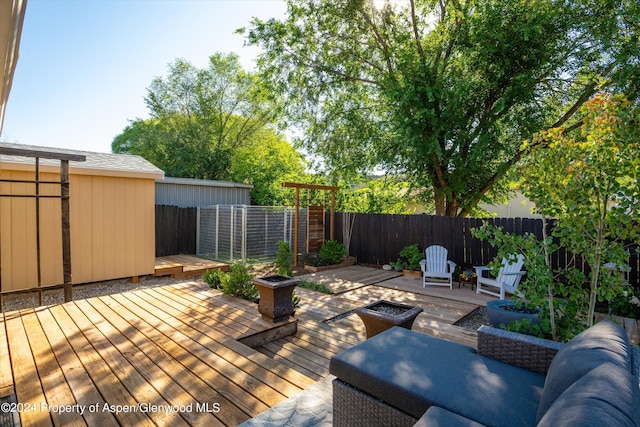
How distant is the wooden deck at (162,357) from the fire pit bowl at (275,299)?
0.55 ft

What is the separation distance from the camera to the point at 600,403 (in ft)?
2.80

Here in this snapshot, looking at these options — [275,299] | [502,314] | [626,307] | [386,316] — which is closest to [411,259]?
[626,307]

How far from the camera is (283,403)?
212cm

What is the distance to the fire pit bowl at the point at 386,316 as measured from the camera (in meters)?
2.65

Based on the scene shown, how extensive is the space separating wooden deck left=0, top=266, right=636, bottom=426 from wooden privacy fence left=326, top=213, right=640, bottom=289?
2.73 meters

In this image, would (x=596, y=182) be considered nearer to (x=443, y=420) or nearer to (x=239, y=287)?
(x=443, y=420)

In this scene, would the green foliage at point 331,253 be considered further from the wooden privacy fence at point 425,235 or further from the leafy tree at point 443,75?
the leafy tree at point 443,75

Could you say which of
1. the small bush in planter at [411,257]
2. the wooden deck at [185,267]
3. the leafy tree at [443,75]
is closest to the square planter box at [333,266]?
the small bush in planter at [411,257]

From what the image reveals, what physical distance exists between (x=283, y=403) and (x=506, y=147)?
791 centimetres

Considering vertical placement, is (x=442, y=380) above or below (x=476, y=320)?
above

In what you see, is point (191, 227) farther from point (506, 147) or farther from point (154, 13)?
point (506, 147)

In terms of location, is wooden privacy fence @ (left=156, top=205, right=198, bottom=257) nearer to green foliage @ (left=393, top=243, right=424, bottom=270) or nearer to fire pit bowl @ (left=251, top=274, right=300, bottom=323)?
green foliage @ (left=393, top=243, right=424, bottom=270)

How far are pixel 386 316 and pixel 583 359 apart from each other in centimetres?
157

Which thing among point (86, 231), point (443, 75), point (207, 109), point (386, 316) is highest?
point (207, 109)
